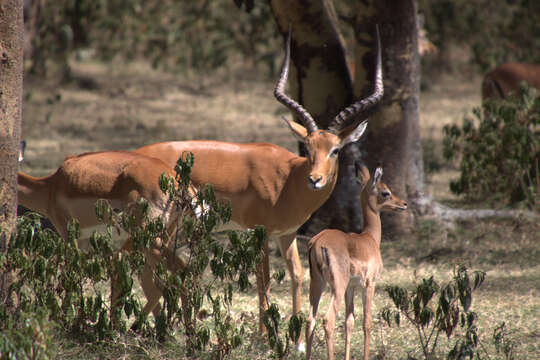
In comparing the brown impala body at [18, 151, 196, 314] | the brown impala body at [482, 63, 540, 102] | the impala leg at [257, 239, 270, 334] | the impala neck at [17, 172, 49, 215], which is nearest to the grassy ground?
the impala leg at [257, 239, 270, 334]

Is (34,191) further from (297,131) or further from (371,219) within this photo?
(371,219)

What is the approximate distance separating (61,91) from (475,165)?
7.70 meters

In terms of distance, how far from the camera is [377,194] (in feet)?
13.9

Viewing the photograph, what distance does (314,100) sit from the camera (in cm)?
612

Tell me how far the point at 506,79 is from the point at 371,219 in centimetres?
660

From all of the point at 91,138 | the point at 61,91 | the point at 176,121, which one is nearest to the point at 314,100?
the point at 91,138

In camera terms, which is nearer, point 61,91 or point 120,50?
point 61,91

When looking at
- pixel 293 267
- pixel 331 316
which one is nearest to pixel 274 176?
pixel 293 267

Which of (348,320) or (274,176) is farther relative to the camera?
(274,176)

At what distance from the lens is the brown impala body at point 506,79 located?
32.9 ft

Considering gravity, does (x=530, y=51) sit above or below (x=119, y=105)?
above

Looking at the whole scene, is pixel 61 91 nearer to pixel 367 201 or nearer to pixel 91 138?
pixel 91 138

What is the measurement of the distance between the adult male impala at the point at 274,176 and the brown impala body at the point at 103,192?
1.57 ft

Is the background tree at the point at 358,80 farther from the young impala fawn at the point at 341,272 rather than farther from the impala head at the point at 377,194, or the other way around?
the young impala fawn at the point at 341,272
